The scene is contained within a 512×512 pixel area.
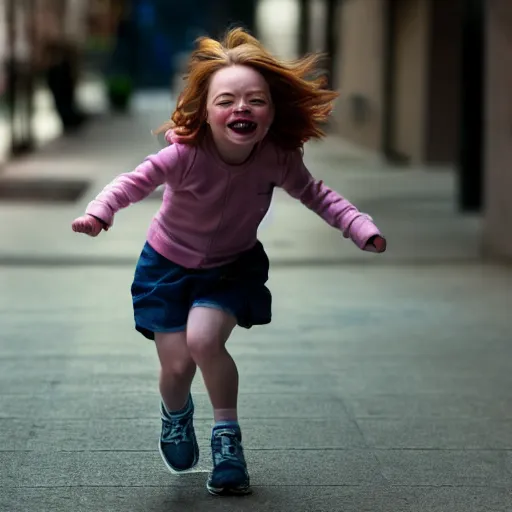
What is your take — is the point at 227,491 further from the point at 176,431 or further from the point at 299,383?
the point at 299,383

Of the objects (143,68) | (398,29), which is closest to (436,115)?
(398,29)

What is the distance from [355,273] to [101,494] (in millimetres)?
5340

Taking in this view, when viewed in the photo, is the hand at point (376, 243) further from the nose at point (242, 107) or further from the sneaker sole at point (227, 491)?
the sneaker sole at point (227, 491)

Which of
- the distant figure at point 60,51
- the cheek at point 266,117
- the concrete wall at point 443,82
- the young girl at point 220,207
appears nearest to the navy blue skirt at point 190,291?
the young girl at point 220,207

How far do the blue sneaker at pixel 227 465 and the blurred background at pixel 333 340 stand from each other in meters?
0.07

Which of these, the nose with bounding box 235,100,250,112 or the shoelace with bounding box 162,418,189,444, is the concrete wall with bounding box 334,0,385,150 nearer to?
the shoelace with bounding box 162,418,189,444

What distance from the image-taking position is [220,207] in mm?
3979

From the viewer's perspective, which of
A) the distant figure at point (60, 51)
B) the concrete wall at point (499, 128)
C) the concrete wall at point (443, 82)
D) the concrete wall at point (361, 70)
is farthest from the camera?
the distant figure at point (60, 51)

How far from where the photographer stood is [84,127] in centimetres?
2984

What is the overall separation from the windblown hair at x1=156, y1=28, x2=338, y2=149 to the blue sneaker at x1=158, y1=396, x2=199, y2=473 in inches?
36.4

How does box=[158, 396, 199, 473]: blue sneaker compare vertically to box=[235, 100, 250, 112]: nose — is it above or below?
below

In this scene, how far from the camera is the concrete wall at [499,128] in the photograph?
9570 millimetres

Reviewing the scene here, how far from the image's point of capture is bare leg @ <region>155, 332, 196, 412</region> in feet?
13.3

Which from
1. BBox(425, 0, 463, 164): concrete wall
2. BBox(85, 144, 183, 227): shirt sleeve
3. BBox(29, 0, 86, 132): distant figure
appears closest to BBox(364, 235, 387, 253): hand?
BBox(85, 144, 183, 227): shirt sleeve
